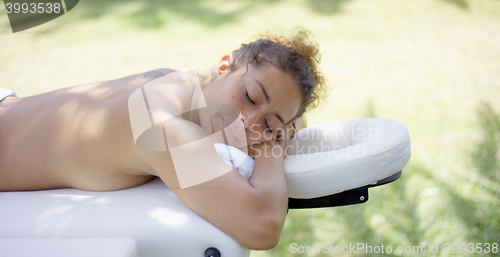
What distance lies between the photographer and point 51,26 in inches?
251

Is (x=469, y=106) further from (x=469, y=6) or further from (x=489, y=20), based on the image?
(x=469, y=6)

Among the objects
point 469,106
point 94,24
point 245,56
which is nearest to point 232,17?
point 94,24

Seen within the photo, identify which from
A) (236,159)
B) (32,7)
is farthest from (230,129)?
(32,7)

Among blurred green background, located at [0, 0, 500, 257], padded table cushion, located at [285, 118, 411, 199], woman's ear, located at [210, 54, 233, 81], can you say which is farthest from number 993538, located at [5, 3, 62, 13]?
padded table cushion, located at [285, 118, 411, 199]

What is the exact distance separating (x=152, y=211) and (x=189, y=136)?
0.31 m

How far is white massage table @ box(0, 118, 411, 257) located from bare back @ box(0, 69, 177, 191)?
Answer: 0.20 ft

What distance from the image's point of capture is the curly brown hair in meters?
1.62

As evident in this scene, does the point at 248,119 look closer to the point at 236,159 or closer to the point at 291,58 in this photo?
the point at 236,159

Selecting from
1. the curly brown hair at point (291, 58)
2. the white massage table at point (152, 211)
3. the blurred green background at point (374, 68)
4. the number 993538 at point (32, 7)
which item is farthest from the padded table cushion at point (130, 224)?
the number 993538 at point (32, 7)

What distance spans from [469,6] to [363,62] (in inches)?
115

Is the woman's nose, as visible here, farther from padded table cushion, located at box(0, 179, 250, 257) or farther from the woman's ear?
padded table cushion, located at box(0, 179, 250, 257)

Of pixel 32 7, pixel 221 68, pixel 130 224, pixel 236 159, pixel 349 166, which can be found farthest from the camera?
pixel 32 7

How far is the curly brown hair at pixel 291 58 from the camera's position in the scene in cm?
162

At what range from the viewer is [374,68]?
16.1 ft
